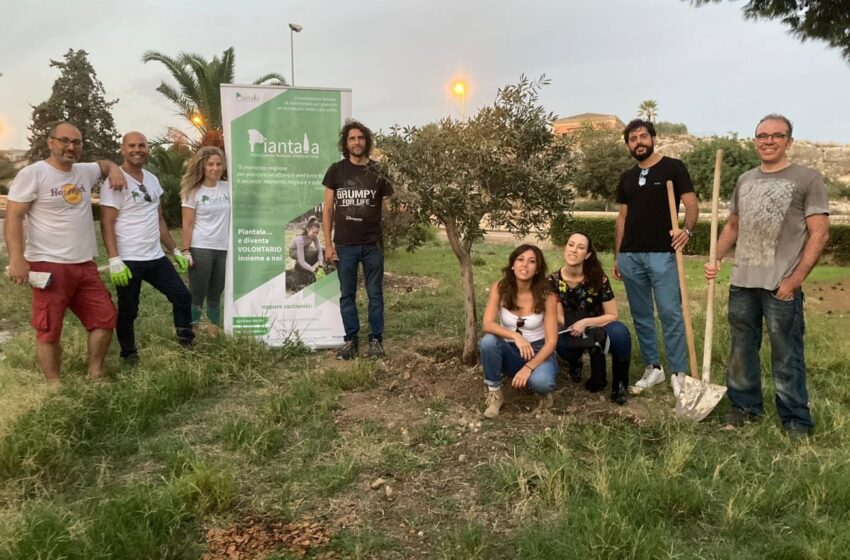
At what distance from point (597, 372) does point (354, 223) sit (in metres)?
2.34

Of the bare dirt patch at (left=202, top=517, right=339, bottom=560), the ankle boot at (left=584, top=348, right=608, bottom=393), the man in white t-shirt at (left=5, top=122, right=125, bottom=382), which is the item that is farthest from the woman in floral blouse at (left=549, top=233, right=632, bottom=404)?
the man in white t-shirt at (left=5, top=122, right=125, bottom=382)

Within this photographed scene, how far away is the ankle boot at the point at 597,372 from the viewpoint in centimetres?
427

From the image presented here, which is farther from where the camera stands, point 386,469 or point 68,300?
point 68,300

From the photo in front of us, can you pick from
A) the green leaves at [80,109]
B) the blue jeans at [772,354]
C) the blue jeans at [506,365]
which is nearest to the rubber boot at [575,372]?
the blue jeans at [506,365]

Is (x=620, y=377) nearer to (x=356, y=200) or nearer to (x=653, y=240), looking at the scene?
(x=653, y=240)

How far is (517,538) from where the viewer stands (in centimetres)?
257

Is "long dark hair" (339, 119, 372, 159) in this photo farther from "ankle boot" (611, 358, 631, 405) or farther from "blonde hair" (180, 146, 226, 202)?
"ankle boot" (611, 358, 631, 405)

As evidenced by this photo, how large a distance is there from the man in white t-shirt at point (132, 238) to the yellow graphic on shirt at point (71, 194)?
0.35m

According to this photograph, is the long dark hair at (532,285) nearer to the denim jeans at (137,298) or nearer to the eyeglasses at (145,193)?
the denim jeans at (137,298)

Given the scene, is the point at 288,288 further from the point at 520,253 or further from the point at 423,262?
the point at 423,262

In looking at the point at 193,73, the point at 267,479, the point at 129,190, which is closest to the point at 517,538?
the point at 267,479

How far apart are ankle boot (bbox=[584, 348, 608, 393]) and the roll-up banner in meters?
2.53

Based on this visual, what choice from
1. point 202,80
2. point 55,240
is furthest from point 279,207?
point 202,80

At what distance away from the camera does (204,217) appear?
17.7ft
